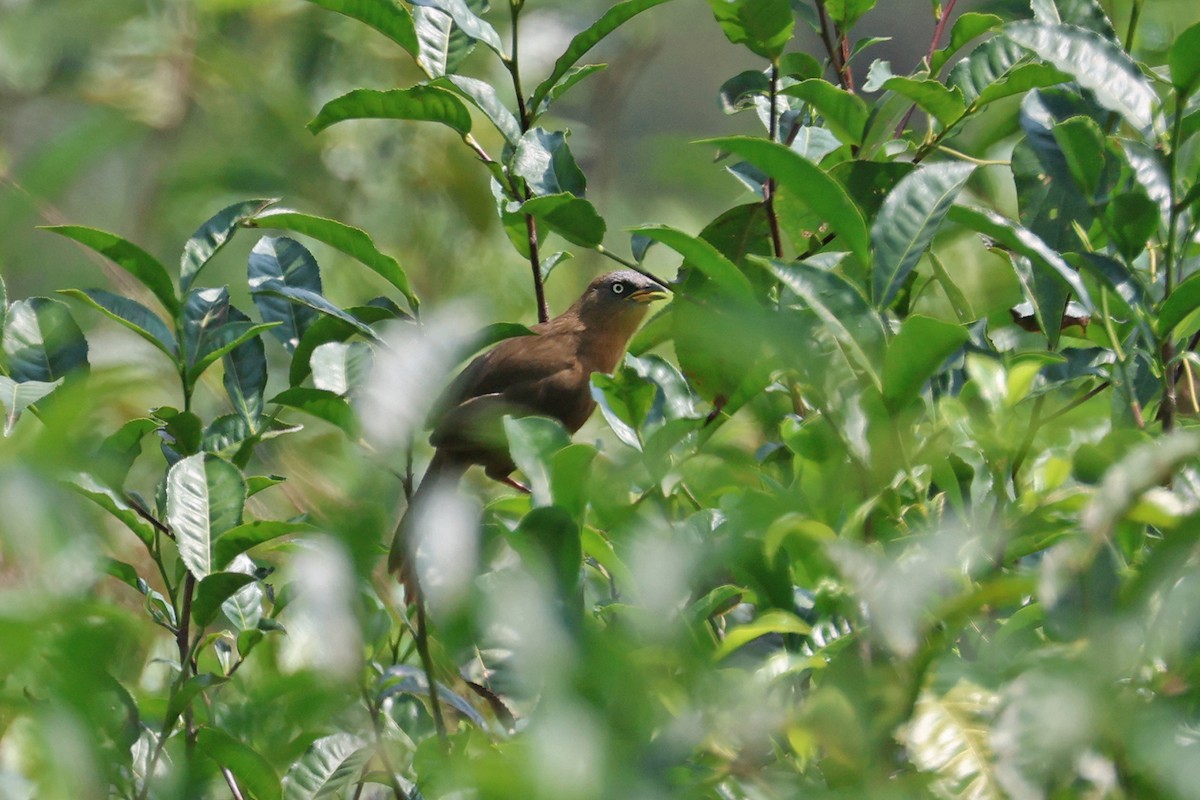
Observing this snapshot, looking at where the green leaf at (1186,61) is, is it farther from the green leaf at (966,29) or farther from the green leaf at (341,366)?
the green leaf at (341,366)

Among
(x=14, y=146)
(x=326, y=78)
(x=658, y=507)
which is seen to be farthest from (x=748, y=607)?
(x=326, y=78)

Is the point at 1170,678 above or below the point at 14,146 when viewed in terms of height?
above

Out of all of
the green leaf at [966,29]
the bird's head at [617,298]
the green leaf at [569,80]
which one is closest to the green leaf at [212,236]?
the green leaf at [569,80]

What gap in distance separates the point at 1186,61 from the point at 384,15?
0.70 metres

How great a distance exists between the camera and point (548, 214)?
1.08m

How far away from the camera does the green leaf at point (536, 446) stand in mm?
793

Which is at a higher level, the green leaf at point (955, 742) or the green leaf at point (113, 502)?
the green leaf at point (955, 742)

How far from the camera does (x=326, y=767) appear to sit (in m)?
1.10

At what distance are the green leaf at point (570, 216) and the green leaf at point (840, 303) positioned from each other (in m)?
0.33

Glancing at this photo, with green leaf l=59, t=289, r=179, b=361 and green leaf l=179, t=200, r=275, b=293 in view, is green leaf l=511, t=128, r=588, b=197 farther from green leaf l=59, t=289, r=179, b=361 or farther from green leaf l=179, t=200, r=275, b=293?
green leaf l=59, t=289, r=179, b=361

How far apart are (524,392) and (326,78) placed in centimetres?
242

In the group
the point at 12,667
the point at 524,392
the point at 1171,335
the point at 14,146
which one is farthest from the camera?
the point at 14,146

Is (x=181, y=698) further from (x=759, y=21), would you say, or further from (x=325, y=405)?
(x=759, y=21)

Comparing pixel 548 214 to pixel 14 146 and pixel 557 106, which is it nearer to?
pixel 14 146
